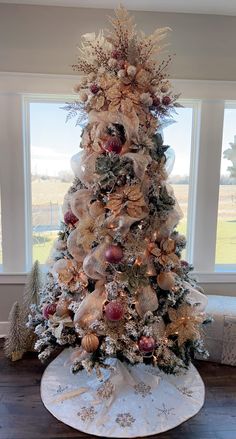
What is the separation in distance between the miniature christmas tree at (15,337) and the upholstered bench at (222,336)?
1.44 m

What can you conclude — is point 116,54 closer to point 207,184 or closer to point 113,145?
point 113,145

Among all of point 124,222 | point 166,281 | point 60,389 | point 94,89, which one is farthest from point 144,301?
point 94,89

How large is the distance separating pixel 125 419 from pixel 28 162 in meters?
2.04

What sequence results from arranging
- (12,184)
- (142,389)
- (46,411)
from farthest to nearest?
(12,184)
(142,389)
(46,411)

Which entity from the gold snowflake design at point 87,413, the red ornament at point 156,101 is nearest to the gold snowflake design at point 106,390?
the gold snowflake design at point 87,413

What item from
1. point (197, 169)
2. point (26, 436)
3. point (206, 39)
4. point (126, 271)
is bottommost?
point (26, 436)

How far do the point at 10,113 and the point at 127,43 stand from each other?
4.13ft

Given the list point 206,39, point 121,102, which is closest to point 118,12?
point 121,102

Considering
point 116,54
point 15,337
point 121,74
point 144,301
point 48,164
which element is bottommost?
point 15,337

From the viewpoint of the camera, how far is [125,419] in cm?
185

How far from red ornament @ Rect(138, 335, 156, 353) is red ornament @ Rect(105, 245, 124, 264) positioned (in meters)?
0.45

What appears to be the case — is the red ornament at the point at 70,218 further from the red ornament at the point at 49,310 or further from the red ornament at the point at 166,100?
the red ornament at the point at 166,100

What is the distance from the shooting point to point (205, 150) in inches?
110

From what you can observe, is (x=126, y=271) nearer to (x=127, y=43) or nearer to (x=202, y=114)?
(x=127, y=43)
